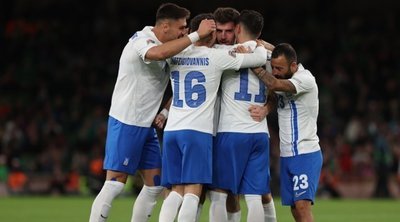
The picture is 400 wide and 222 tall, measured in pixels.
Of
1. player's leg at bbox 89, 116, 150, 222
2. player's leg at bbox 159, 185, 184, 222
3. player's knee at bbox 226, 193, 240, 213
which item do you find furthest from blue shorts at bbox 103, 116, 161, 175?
player's knee at bbox 226, 193, 240, 213

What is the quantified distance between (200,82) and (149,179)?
4.57 feet

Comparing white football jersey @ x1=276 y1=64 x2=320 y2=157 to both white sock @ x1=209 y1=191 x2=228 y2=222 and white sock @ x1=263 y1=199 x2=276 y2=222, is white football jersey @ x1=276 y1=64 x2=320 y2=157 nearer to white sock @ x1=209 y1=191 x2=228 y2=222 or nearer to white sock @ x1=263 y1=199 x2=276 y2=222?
white sock @ x1=263 y1=199 x2=276 y2=222

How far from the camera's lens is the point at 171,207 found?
364 inches

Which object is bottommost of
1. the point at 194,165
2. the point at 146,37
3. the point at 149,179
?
the point at 149,179

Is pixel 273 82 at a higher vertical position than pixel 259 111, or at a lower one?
higher

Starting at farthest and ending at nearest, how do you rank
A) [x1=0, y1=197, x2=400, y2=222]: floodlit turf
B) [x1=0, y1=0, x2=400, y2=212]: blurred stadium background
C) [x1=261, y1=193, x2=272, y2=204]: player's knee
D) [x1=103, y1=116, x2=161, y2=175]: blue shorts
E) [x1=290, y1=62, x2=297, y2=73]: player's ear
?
[x1=0, y1=0, x2=400, y2=212]: blurred stadium background → [x1=0, y1=197, x2=400, y2=222]: floodlit turf → [x1=261, y1=193, x2=272, y2=204]: player's knee → [x1=103, y1=116, x2=161, y2=175]: blue shorts → [x1=290, y1=62, x2=297, y2=73]: player's ear

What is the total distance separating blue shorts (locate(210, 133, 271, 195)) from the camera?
9.45 meters

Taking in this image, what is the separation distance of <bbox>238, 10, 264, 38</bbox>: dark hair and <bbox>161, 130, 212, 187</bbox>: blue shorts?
112 cm

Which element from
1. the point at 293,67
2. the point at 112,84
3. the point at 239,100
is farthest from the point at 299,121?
the point at 112,84

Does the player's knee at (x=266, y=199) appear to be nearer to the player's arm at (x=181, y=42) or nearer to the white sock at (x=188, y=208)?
the white sock at (x=188, y=208)

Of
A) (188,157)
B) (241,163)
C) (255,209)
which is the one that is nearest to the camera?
(188,157)

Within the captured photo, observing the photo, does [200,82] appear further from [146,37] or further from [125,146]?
[125,146]

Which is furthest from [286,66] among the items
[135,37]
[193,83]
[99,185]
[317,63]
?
[317,63]

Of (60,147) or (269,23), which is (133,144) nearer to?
(60,147)
